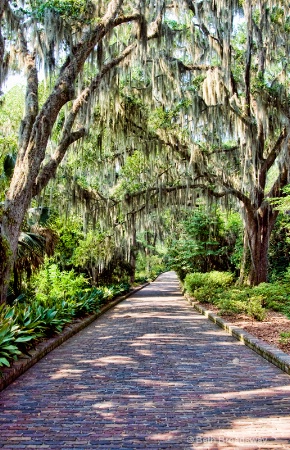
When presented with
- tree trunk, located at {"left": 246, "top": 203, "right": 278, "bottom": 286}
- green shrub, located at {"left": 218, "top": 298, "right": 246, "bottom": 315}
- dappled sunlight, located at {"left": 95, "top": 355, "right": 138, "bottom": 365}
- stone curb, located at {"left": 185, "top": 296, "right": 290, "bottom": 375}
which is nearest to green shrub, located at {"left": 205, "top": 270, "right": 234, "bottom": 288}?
tree trunk, located at {"left": 246, "top": 203, "right": 278, "bottom": 286}

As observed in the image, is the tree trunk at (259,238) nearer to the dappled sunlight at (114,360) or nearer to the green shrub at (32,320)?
the green shrub at (32,320)

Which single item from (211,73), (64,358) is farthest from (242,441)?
(211,73)

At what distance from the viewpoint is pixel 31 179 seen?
320 inches

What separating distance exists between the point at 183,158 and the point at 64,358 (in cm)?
955

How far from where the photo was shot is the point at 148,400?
464cm

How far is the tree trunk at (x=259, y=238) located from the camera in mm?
15234

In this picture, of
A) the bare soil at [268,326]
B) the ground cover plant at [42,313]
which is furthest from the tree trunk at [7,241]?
the bare soil at [268,326]

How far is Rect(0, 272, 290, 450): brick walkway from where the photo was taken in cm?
361

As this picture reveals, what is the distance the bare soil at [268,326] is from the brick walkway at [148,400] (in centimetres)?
50

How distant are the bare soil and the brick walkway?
0.50 m

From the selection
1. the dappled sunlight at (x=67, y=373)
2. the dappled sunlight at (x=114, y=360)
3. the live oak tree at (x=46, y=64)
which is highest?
the live oak tree at (x=46, y=64)

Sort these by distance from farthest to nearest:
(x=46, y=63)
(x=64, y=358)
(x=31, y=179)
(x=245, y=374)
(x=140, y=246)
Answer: (x=140, y=246) < (x=46, y=63) < (x=31, y=179) < (x=64, y=358) < (x=245, y=374)

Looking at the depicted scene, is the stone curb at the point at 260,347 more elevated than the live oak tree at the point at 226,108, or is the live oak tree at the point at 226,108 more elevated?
the live oak tree at the point at 226,108

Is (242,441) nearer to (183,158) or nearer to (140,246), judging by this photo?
(183,158)
